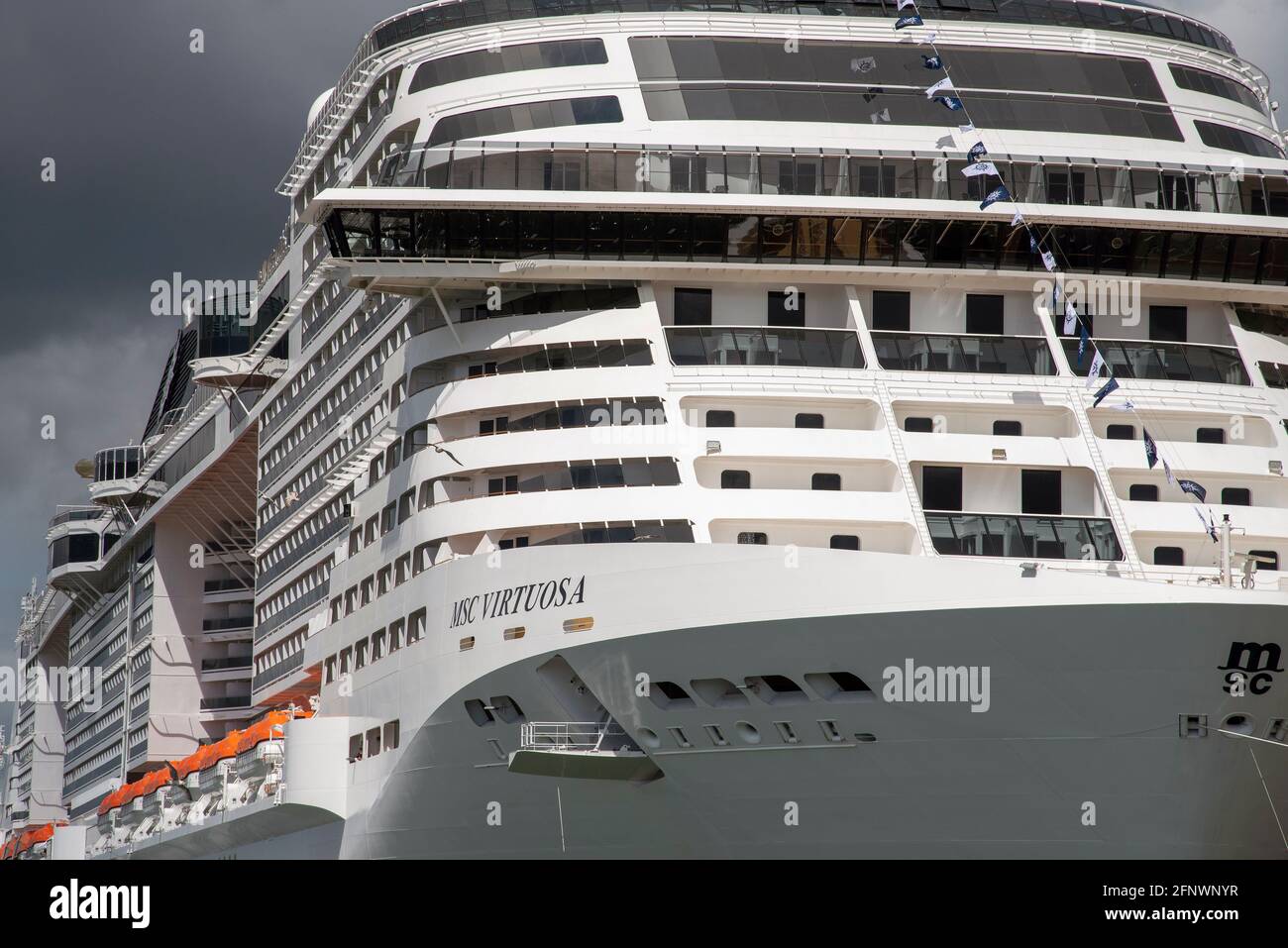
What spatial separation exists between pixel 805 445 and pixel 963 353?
3065 millimetres

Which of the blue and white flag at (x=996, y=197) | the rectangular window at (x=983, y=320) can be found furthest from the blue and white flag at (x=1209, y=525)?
the blue and white flag at (x=996, y=197)

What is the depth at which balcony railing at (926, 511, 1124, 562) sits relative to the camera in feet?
82.2

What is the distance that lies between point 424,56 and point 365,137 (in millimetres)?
4090

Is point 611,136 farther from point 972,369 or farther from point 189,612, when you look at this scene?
point 189,612

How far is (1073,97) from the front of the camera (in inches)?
1169

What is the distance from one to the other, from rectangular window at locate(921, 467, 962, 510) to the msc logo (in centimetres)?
534

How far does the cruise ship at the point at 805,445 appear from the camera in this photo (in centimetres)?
2200

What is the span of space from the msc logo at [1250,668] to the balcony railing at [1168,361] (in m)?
6.43

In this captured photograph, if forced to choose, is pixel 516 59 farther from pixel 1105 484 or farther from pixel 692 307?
pixel 1105 484

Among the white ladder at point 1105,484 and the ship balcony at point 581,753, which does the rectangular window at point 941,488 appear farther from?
the ship balcony at point 581,753

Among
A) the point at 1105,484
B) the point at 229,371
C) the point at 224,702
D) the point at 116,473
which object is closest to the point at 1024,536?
the point at 1105,484

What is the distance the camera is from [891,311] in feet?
92.5
